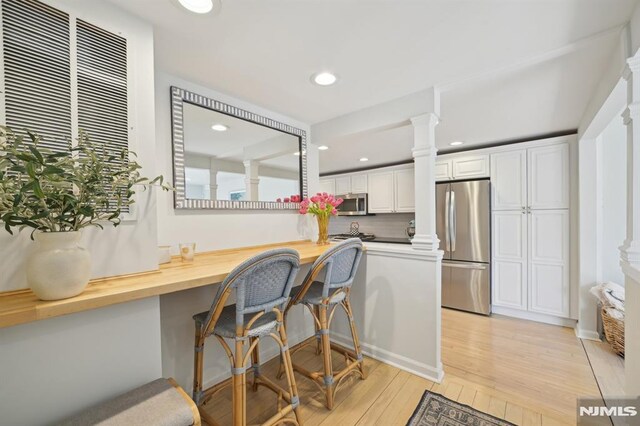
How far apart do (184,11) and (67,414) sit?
67.7 inches

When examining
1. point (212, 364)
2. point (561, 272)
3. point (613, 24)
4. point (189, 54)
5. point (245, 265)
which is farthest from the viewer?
point (561, 272)

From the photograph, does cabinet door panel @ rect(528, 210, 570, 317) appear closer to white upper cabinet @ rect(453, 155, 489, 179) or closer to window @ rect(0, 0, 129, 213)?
white upper cabinet @ rect(453, 155, 489, 179)

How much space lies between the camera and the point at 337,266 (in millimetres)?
1724

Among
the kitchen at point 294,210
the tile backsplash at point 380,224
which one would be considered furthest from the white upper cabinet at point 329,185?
the kitchen at point 294,210

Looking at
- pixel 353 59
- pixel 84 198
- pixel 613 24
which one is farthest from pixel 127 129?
pixel 613 24

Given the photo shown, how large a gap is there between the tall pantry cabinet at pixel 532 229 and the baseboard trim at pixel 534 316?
7 cm

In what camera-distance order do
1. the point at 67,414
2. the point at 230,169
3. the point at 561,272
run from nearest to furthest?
1. the point at 67,414
2. the point at 230,169
3. the point at 561,272

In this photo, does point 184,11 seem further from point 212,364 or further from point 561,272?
point 561,272

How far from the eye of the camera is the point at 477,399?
175cm

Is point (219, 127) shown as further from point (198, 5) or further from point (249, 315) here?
point (249, 315)

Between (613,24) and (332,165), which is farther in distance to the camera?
(332,165)

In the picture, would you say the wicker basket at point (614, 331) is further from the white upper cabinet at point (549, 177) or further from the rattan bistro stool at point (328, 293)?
the rattan bistro stool at point (328, 293)

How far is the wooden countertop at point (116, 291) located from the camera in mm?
788

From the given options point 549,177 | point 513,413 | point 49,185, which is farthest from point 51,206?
point 549,177
